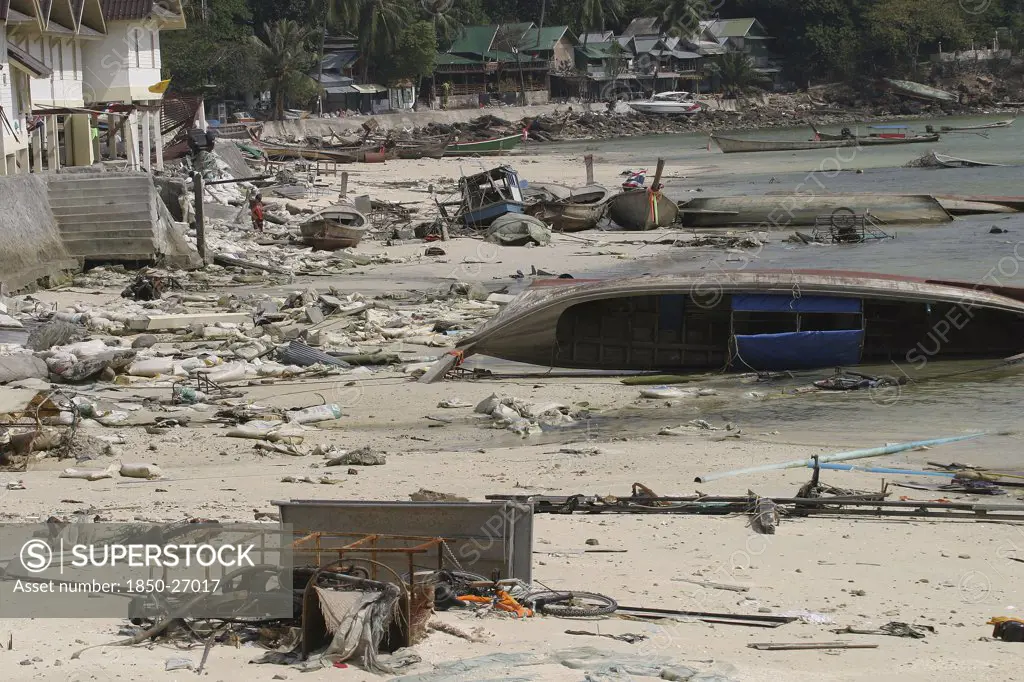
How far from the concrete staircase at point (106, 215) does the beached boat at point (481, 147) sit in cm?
4674

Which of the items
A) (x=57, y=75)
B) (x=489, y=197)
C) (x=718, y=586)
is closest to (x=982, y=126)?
(x=489, y=197)

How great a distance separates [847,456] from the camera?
13.0 meters

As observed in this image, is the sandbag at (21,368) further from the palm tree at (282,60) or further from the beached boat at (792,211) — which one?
the palm tree at (282,60)

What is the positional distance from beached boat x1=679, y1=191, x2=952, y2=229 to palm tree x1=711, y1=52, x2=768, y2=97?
76.8 m

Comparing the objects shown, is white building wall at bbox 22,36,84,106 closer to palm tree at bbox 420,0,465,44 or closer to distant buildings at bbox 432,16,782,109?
distant buildings at bbox 432,16,782,109

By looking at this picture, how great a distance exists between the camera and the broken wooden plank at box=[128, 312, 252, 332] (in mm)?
19562

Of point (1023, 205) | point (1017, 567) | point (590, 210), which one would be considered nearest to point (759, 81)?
point (1023, 205)

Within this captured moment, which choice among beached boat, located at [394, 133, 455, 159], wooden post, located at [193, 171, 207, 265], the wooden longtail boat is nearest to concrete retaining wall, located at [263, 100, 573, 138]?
beached boat, located at [394, 133, 455, 159]

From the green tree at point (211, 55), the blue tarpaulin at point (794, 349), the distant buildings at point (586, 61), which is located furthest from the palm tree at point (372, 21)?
the blue tarpaulin at point (794, 349)

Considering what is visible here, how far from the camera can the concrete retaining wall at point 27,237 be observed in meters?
22.5

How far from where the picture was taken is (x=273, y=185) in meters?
44.2

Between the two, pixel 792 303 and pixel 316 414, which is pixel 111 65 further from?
pixel 316 414

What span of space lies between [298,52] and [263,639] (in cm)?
7382

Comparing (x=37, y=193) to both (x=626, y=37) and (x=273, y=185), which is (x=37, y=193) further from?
(x=626, y=37)
